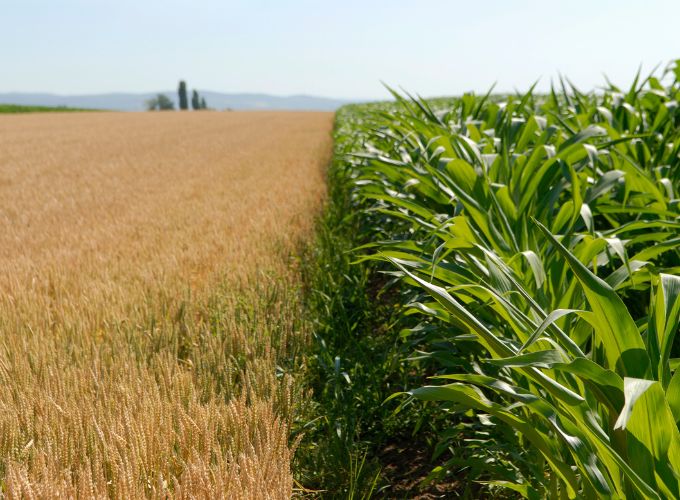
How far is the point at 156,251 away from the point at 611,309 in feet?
10.3

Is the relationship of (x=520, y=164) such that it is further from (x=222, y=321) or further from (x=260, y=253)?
(x=260, y=253)

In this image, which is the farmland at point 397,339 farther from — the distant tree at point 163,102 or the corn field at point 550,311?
the distant tree at point 163,102

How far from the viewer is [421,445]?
227 centimetres

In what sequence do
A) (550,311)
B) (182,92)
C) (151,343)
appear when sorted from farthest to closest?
(182,92) → (151,343) → (550,311)

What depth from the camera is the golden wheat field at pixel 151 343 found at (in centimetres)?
140

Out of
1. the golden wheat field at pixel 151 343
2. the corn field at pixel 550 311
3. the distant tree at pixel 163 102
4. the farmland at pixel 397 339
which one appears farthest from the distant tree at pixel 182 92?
the corn field at pixel 550 311

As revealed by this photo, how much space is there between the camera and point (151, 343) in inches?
92.5

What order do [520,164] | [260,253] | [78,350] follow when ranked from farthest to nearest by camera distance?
[260,253]
[520,164]
[78,350]

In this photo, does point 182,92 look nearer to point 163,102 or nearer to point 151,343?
point 163,102

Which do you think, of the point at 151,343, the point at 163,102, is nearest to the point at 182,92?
the point at 163,102

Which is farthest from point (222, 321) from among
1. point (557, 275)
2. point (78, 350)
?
point (557, 275)

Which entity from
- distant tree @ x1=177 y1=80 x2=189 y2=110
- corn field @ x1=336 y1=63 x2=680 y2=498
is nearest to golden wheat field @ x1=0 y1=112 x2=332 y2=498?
corn field @ x1=336 y1=63 x2=680 y2=498

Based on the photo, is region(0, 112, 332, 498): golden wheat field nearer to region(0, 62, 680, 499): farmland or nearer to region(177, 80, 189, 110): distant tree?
region(0, 62, 680, 499): farmland

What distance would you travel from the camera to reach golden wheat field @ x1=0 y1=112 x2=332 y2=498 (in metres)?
1.40
